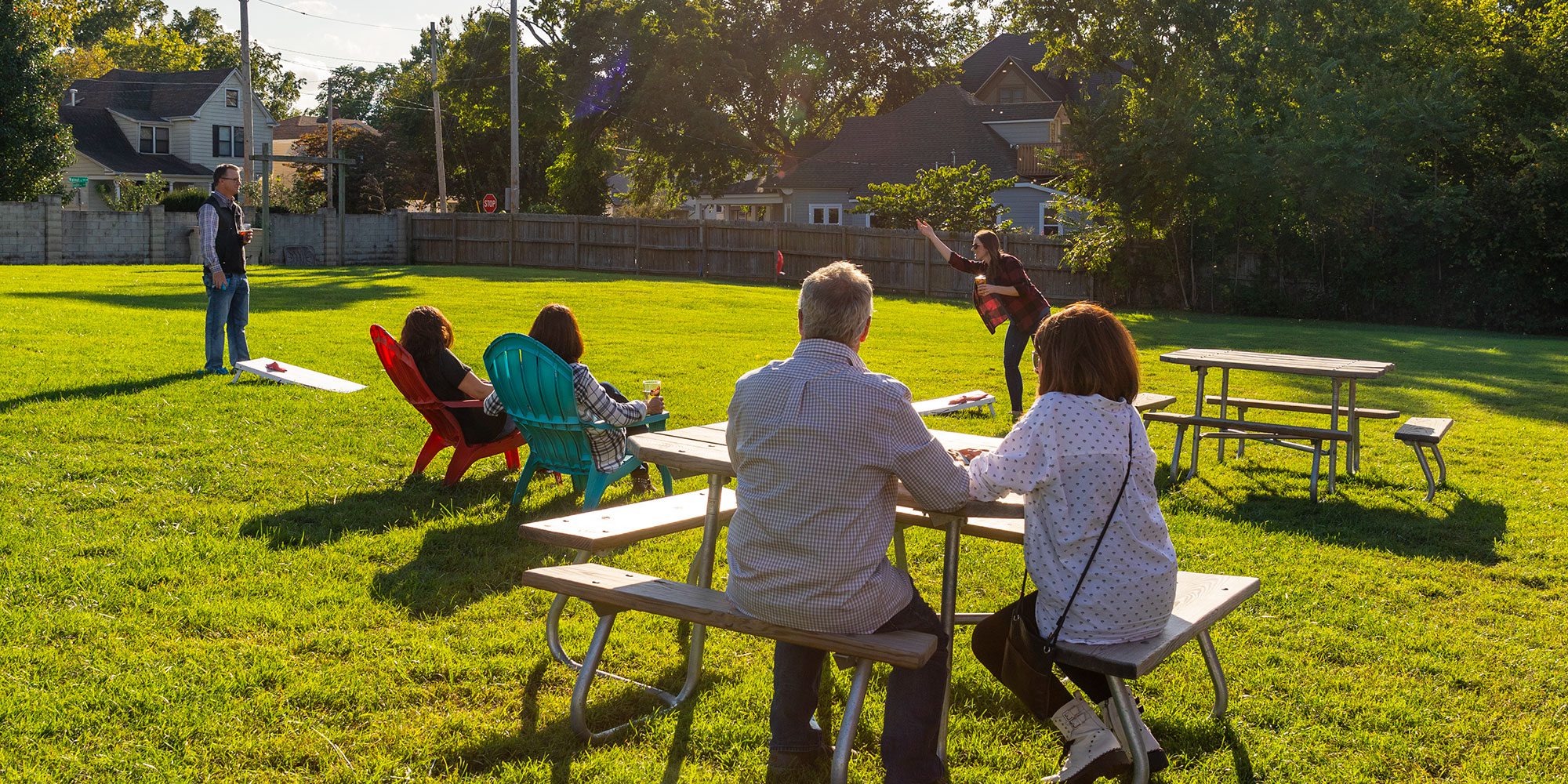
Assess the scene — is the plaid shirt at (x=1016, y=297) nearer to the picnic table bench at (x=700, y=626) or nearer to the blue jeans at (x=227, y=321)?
the picnic table bench at (x=700, y=626)

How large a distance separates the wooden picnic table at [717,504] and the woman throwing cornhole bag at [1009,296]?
5.23 meters

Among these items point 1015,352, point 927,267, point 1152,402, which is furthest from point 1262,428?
point 927,267

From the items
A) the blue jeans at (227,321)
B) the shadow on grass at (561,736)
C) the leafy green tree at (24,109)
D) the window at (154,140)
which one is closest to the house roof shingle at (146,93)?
the window at (154,140)

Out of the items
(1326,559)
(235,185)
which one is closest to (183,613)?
(1326,559)

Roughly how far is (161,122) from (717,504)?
5728 cm

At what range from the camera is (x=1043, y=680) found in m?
3.77

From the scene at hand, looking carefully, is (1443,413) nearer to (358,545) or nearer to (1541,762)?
(1541,762)

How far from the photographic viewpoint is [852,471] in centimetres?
349

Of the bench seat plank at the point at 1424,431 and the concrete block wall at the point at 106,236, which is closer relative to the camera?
the bench seat plank at the point at 1424,431

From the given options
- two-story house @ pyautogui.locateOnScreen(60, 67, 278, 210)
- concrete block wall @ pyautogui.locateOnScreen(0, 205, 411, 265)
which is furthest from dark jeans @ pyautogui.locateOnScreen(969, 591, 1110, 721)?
two-story house @ pyautogui.locateOnScreen(60, 67, 278, 210)

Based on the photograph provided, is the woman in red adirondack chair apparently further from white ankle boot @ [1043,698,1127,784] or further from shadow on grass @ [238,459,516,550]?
white ankle boot @ [1043,698,1127,784]

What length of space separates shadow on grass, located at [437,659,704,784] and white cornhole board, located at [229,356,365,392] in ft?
21.5

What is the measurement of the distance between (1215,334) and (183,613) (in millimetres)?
18390

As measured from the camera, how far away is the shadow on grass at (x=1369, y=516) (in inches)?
281
